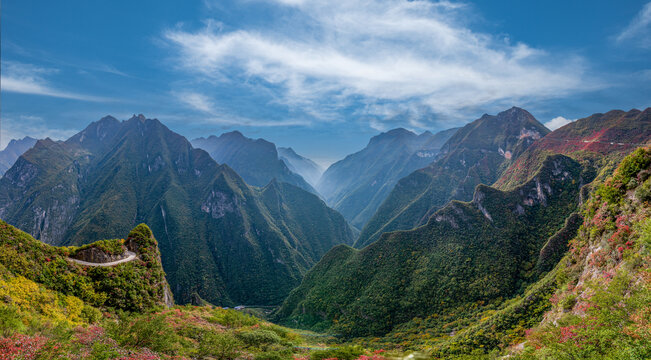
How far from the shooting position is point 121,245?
42.4m

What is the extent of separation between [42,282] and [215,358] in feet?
74.5

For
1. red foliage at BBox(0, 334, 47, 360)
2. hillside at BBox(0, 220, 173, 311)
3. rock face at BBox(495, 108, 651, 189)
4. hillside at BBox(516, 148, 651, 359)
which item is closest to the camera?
red foliage at BBox(0, 334, 47, 360)

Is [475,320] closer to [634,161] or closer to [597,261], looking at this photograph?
[597,261]

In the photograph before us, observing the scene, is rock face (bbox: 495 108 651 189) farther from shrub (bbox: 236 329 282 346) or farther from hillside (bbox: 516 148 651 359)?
shrub (bbox: 236 329 282 346)

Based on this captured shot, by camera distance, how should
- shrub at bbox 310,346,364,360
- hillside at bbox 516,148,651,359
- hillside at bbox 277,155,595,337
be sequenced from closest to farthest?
1. hillside at bbox 516,148,651,359
2. shrub at bbox 310,346,364,360
3. hillside at bbox 277,155,595,337

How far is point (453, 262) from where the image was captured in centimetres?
8225

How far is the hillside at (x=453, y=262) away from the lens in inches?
2847

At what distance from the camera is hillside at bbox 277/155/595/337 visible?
72.3 metres

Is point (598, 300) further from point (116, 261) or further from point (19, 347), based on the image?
point (116, 261)

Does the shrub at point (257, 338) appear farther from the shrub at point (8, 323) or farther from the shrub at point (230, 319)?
the shrub at point (8, 323)

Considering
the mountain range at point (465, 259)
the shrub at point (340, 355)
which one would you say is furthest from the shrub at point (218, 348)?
the mountain range at point (465, 259)

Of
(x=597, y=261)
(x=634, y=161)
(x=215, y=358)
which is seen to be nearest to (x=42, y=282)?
(x=215, y=358)

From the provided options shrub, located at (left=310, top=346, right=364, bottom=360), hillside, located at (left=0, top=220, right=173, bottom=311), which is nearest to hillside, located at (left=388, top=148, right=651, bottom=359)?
shrub, located at (left=310, top=346, right=364, bottom=360)

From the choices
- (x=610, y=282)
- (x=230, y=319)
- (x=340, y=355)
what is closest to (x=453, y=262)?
(x=610, y=282)
